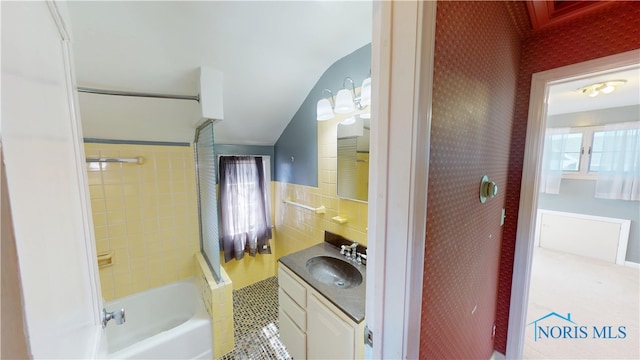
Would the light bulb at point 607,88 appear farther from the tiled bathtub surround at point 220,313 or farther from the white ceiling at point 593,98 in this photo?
the tiled bathtub surround at point 220,313

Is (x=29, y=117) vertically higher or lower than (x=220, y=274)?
higher

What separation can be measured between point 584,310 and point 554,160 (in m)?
2.45

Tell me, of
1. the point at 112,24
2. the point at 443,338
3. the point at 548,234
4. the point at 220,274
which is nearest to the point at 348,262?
the point at 443,338

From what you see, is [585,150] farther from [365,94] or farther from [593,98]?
[365,94]

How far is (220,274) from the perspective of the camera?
1.79 meters

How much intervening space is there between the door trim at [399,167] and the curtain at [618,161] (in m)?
4.52

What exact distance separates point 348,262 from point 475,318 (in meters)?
0.80

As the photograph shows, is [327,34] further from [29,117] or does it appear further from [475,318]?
[475,318]

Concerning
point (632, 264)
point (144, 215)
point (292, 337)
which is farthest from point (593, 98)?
point (144, 215)

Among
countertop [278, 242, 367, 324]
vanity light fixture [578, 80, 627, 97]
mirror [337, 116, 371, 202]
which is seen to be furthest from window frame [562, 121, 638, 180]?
countertop [278, 242, 367, 324]

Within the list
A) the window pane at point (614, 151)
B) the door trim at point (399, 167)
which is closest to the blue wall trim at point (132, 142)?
the door trim at point (399, 167)

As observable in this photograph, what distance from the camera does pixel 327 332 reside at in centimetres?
127

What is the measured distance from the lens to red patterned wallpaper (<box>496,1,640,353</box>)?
0.96 m

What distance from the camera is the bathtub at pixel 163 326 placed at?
1.55 metres
